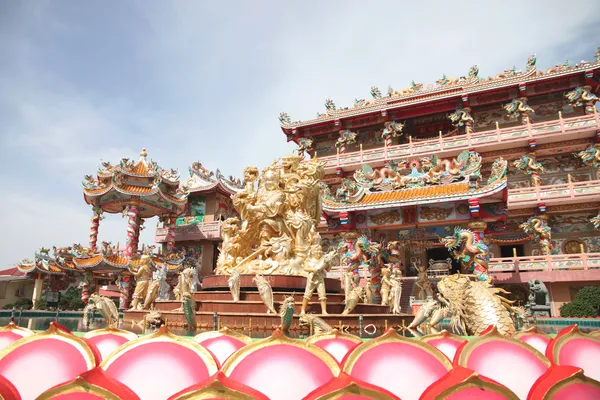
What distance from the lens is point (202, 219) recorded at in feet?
90.9

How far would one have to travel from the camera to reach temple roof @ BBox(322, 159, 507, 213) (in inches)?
477

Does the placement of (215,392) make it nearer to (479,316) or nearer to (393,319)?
(479,316)

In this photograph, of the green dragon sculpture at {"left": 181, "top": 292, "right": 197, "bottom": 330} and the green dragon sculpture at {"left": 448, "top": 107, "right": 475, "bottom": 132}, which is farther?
the green dragon sculpture at {"left": 448, "top": 107, "right": 475, "bottom": 132}

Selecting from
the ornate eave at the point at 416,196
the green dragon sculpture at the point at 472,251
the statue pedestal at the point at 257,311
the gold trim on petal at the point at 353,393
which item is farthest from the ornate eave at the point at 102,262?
the gold trim on petal at the point at 353,393

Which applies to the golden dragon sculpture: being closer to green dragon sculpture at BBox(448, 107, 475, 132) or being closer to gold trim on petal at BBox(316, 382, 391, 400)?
gold trim on petal at BBox(316, 382, 391, 400)

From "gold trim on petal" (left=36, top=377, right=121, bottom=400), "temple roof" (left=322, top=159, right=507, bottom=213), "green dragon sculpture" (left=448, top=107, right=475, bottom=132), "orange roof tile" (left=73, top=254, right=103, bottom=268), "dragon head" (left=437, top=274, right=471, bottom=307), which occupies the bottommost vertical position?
"gold trim on petal" (left=36, top=377, right=121, bottom=400)

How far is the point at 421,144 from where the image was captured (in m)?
20.8

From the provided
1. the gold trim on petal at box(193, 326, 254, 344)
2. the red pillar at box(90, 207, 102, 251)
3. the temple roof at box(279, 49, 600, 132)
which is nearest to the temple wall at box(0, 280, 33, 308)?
the red pillar at box(90, 207, 102, 251)

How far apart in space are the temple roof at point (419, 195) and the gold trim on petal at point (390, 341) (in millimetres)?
11314

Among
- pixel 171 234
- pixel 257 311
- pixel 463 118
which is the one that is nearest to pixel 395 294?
pixel 257 311

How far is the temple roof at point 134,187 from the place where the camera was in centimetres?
2225

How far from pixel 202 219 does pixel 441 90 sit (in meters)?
17.7

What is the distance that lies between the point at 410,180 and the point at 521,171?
9.53 m

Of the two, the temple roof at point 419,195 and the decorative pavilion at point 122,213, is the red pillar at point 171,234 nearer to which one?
the decorative pavilion at point 122,213
